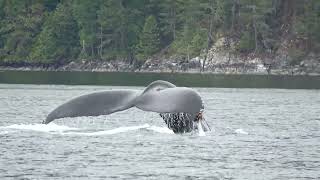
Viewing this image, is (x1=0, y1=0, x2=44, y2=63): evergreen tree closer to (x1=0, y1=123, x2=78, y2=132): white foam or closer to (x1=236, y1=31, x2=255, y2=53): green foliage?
(x1=236, y1=31, x2=255, y2=53): green foliage

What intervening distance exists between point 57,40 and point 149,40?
19.8 m

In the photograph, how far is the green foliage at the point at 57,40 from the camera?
149875 millimetres

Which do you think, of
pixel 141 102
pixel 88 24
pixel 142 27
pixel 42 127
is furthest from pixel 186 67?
pixel 141 102

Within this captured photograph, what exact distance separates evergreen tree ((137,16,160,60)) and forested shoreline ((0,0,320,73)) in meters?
0.15

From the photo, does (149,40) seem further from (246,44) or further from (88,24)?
(246,44)

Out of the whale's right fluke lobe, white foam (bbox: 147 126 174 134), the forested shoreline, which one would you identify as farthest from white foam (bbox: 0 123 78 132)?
the forested shoreline

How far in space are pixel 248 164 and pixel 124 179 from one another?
196 inches

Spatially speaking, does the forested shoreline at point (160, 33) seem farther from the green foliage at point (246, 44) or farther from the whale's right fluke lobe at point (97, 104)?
the whale's right fluke lobe at point (97, 104)

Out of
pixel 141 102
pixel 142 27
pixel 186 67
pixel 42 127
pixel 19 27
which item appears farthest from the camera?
pixel 19 27

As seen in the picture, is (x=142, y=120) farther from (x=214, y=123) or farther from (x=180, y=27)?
(x=180, y=27)

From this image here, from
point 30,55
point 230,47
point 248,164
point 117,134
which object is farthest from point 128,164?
point 30,55

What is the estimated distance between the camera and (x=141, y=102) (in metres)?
27.9

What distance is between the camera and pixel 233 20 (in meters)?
135

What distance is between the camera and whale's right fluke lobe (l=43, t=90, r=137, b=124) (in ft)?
90.7
